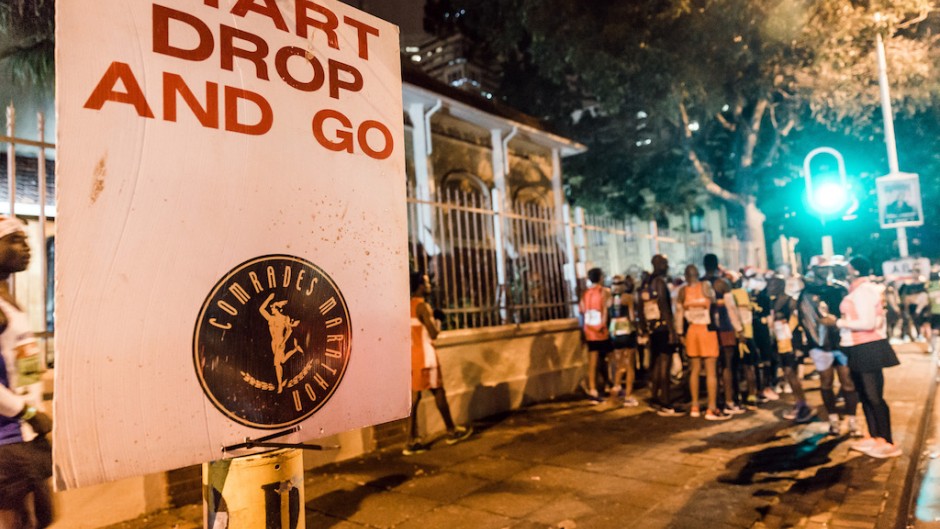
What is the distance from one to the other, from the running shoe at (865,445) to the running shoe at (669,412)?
6.42 feet

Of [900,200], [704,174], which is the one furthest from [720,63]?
[900,200]

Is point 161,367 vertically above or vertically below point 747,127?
below

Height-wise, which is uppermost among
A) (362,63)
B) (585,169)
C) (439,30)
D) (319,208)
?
(439,30)

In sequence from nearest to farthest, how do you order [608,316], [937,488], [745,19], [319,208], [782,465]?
[319,208] → [937,488] → [782,465] → [608,316] → [745,19]

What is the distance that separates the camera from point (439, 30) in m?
17.6

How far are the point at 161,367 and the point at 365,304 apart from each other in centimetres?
56

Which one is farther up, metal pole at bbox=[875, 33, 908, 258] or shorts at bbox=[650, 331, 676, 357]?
metal pole at bbox=[875, 33, 908, 258]

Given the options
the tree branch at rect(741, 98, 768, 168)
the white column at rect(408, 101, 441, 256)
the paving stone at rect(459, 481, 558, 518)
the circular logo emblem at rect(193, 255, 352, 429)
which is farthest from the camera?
the tree branch at rect(741, 98, 768, 168)

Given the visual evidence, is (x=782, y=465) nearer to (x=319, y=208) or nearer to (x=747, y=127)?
(x=319, y=208)

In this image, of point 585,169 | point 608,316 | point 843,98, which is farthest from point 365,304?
point 585,169

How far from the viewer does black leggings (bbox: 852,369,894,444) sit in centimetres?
498

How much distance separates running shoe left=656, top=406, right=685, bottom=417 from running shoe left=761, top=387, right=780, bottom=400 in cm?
178

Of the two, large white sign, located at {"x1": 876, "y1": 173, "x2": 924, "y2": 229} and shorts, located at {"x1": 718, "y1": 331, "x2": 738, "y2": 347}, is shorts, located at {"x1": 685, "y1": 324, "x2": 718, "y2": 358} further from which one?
large white sign, located at {"x1": 876, "y1": 173, "x2": 924, "y2": 229}

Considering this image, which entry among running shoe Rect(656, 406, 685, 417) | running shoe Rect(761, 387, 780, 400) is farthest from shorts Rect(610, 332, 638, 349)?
running shoe Rect(761, 387, 780, 400)
